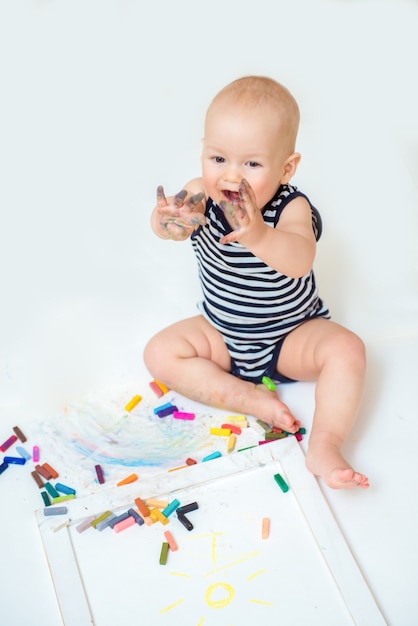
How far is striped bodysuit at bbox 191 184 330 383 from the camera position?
125cm

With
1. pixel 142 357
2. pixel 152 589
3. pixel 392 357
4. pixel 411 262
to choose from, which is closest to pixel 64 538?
pixel 152 589

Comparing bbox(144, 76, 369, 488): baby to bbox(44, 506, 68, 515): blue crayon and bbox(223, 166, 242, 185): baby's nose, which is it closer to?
bbox(223, 166, 242, 185): baby's nose

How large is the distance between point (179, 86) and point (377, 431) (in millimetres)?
832

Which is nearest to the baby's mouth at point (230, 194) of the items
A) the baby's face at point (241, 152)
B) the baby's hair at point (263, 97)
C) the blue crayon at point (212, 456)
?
the baby's face at point (241, 152)

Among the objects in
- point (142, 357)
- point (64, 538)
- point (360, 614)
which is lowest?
point (360, 614)

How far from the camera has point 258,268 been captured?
1.26 m

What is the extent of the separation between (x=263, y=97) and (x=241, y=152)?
0.25ft

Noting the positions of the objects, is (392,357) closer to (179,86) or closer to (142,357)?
(142,357)

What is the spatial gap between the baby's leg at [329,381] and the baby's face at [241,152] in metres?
0.27

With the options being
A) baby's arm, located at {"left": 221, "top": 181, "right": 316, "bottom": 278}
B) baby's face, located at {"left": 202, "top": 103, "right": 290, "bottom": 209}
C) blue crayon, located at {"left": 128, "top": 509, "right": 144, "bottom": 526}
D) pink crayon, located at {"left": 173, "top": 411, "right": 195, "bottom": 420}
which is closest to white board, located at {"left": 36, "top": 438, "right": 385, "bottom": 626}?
blue crayon, located at {"left": 128, "top": 509, "right": 144, "bottom": 526}

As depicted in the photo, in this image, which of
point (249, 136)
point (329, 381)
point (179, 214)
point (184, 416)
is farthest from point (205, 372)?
point (249, 136)

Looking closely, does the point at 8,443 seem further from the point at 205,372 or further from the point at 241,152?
the point at 241,152

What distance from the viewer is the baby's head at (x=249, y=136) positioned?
3.59 feet

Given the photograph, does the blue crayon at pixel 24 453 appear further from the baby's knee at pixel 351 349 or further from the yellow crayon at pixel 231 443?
the baby's knee at pixel 351 349
